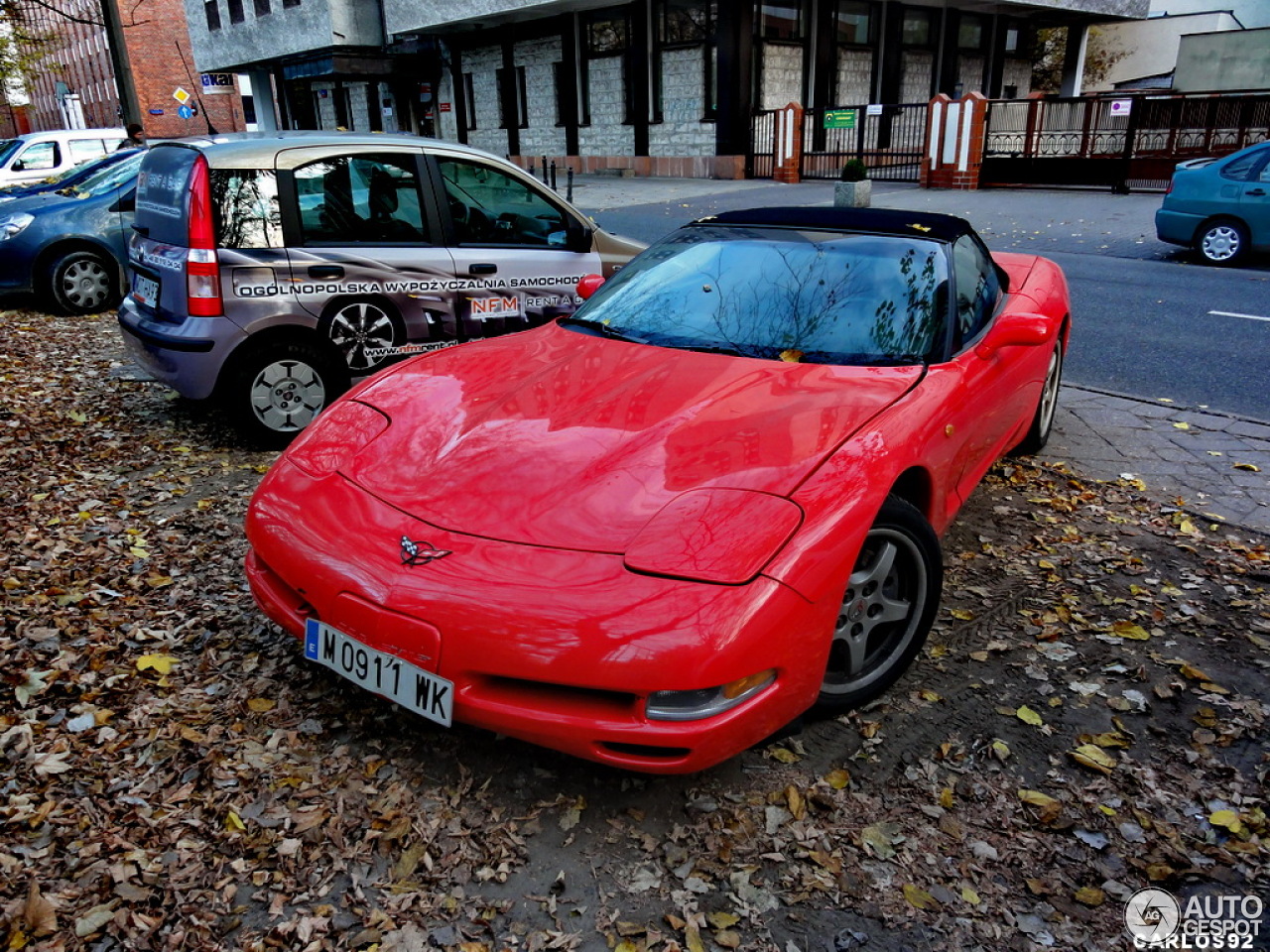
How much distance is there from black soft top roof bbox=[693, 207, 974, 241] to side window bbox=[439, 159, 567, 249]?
2.03 meters

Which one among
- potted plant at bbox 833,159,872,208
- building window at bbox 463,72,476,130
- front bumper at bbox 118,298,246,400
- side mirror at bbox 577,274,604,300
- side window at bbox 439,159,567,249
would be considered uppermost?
building window at bbox 463,72,476,130

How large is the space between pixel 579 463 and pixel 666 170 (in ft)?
81.4

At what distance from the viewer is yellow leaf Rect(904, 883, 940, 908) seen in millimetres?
2355

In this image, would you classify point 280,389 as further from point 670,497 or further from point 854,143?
point 854,143

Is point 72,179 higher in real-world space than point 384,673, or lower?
higher

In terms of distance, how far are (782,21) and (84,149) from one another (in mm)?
17577

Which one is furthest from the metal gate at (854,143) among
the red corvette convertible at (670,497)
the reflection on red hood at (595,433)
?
the reflection on red hood at (595,433)

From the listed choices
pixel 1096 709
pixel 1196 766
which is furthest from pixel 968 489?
pixel 1196 766

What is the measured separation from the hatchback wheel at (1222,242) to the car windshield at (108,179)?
12437 millimetres

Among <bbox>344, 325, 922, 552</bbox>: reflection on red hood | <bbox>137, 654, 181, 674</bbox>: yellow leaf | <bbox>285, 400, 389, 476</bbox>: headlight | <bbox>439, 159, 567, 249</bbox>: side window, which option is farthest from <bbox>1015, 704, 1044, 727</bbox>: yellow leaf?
<bbox>439, 159, 567, 249</bbox>: side window

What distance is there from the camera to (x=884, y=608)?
3039mm

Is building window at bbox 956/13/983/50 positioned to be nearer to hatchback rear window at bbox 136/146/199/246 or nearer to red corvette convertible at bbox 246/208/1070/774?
hatchback rear window at bbox 136/146/199/246

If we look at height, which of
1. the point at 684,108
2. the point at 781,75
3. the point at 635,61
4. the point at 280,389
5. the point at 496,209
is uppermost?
the point at 635,61

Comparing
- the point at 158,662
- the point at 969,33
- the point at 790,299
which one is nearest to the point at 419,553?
the point at 158,662
